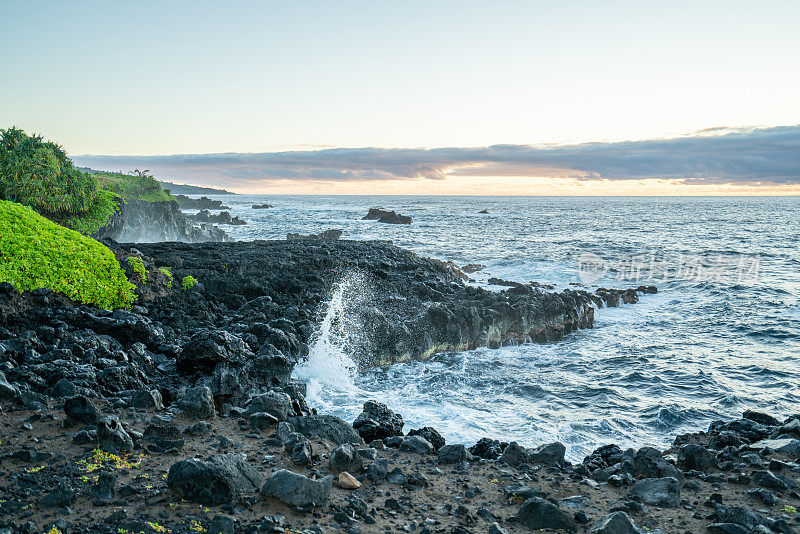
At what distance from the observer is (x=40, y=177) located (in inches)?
848

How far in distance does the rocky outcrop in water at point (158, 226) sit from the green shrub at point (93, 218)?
13.6 metres

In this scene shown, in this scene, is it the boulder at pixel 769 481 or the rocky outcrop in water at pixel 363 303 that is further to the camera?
the rocky outcrop in water at pixel 363 303

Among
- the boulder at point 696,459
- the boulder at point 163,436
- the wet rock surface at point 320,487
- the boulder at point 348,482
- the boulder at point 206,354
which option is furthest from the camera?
the boulder at point 206,354

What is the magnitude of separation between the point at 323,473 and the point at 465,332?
37.9 ft

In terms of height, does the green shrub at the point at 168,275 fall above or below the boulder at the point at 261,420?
above

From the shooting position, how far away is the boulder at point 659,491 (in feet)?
20.7

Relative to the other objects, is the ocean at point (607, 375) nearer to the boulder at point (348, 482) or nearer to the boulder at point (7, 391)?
the boulder at point (348, 482)

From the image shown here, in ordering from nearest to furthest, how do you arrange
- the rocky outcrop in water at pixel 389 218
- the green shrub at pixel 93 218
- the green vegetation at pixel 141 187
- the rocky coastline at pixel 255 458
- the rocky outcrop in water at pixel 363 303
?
the rocky coastline at pixel 255 458 → the rocky outcrop in water at pixel 363 303 → the green shrub at pixel 93 218 → the green vegetation at pixel 141 187 → the rocky outcrop in water at pixel 389 218

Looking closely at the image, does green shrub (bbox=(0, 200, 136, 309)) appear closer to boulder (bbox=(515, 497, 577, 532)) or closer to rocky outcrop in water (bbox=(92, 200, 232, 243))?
boulder (bbox=(515, 497, 577, 532))

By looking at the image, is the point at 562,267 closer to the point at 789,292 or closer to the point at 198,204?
the point at 789,292

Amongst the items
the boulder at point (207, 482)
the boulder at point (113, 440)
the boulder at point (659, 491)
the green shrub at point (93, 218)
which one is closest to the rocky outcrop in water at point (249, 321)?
the boulder at point (113, 440)

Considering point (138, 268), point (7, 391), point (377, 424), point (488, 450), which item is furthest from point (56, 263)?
point (488, 450)

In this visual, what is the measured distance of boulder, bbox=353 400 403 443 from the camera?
876 cm

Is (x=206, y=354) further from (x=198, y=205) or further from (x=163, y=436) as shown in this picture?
(x=198, y=205)
